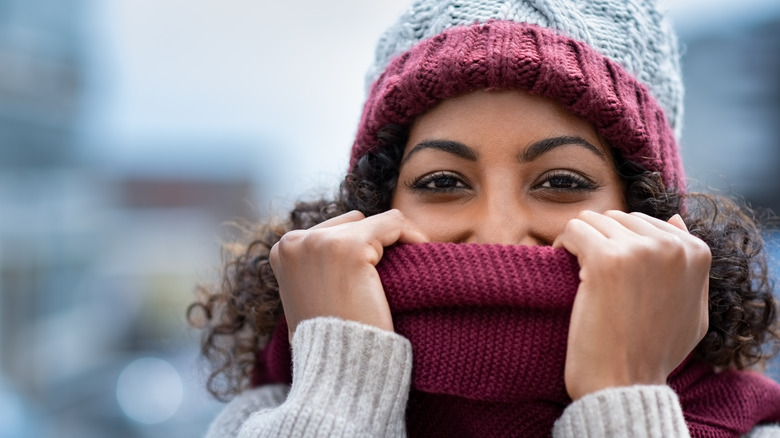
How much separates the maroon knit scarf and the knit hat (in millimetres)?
378

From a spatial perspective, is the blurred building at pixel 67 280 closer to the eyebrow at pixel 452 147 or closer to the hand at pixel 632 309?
the eyebrow at pixel 452 147

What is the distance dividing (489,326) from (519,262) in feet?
0.48

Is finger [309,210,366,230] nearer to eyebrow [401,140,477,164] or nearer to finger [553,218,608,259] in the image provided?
eyebrow [401,140,477,164]

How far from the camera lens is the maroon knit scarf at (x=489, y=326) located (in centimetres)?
162

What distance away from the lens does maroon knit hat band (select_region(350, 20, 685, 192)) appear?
5.95 feet

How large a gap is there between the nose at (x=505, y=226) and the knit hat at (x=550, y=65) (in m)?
0.27

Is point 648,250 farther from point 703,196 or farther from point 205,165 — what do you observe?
point 205,165

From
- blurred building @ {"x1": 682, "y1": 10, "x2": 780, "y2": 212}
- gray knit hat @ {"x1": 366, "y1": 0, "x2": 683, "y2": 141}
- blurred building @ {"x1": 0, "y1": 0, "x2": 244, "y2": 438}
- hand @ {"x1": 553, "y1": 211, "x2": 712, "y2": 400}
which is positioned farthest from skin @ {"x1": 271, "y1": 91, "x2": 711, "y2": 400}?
blurred building @ {"x1": 682, "y1": 10, "x2": 780, "y2": 212}

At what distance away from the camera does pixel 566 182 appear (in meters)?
1.88

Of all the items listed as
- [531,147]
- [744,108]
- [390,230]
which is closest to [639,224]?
[531,147]

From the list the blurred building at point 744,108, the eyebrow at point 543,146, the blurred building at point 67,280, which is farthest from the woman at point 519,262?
the blurred building at point 744,108

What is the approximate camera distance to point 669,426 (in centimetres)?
148

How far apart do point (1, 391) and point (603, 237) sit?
18.2 feet

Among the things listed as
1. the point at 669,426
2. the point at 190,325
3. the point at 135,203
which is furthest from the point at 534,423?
the point at 135,203
